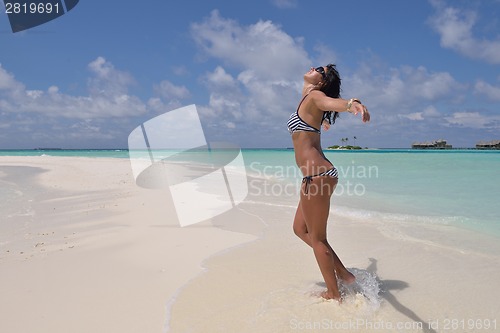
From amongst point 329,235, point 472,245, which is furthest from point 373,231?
point 472,245

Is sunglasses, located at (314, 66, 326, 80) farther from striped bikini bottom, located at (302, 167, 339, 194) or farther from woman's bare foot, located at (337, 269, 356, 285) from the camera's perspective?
woman's bare foot, located at (337, 269, 356, 285)

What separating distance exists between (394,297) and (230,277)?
1.68 m

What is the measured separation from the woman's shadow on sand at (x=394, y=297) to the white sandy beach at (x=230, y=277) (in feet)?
0.05

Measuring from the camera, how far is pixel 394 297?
3.22 meters

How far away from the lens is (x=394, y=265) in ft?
13.5

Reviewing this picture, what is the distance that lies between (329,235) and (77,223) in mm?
4671

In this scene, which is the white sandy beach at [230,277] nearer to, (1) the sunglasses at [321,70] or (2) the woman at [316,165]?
(2) the woman at [316,165]

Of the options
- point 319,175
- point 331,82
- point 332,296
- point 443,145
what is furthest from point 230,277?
point 443,145

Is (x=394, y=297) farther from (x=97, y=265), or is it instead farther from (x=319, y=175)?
(x=97, y=265)

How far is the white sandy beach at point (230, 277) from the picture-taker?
2791 millimetres

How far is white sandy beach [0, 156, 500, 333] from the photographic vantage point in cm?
279

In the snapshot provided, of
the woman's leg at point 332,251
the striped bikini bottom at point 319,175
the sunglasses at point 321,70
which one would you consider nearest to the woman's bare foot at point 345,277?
the woman's leg at point 332,251

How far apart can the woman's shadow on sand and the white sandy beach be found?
2 cm

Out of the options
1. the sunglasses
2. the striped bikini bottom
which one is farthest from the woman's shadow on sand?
the sunglasses
